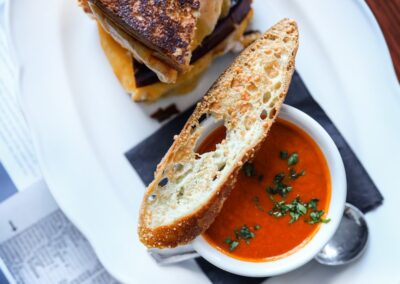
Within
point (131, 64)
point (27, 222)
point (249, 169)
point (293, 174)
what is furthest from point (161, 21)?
point (27, 222)

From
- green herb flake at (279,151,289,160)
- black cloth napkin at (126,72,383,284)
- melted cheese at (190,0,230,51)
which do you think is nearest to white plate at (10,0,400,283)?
black cloth napkin at (126,72,383,284)

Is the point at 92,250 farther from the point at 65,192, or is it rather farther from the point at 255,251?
the point at 255,251

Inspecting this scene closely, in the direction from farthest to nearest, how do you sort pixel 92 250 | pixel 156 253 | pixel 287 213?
pixel 92 250 → pixel 156 253 → pixel 287 213

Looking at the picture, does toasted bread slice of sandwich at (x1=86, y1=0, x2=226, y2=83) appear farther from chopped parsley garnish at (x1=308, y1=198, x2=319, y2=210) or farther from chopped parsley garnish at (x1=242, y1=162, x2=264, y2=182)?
chopped parsley garnish at (x1=308, y1=198, x2=319, y2=210)

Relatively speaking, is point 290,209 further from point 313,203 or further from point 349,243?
point 349,243

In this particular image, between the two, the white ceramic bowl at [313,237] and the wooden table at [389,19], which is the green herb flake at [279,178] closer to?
the white ceramic bowl at [313,237]

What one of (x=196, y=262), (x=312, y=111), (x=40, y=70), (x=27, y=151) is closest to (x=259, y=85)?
(x=312, y=111)

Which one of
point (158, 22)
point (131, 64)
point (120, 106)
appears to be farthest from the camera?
point (120, 106)
